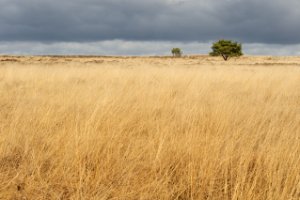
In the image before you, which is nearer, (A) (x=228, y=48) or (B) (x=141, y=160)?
(B) (x=141, y=160)

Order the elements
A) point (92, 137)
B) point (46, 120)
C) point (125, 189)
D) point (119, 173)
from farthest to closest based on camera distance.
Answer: point (46, 120) < point (92, 137) < point (119, 173) < point (125, 189)

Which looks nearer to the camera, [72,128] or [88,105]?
[72,128]

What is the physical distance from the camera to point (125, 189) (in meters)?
2.69

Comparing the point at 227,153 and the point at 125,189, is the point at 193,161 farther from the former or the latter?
the point at 125,189

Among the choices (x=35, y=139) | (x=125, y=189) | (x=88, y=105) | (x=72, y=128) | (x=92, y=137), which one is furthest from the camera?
(x=88, y=105)

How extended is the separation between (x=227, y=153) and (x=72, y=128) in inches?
76.4

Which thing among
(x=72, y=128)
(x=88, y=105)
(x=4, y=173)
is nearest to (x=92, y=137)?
(x=72, y=128)

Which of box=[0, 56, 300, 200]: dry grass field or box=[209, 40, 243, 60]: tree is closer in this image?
box=[0, 56, 300, 200]: dry grass field

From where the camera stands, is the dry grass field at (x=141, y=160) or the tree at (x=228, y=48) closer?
the dry grass field at (x=141, y=160)

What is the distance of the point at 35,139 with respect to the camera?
3.90m

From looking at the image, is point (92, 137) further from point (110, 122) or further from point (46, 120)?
point (46, 120)

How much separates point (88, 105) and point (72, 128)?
5.23 feet

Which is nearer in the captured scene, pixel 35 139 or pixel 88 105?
pixel 35 139

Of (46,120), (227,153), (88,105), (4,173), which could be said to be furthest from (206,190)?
(88,105)
